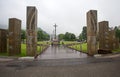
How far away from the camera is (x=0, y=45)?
1884cm

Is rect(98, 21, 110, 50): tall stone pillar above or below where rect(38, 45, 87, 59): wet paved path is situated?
above

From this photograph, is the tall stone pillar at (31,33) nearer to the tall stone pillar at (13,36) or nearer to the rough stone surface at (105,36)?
the tall stone pillar at (13,36)

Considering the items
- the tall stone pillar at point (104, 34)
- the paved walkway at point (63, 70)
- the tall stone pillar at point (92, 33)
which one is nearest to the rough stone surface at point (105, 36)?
the tall stone pillar at point (104, 34)

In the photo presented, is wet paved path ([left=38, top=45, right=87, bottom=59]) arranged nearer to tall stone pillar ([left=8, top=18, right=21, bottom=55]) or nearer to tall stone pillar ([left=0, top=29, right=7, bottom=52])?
tall stone pillar ([left=8, top=18, right=21, bottom=55])

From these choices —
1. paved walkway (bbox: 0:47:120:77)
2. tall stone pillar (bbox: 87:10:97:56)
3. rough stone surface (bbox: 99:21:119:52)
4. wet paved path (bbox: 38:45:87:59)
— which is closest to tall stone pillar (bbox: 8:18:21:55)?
wet paved path (bbox: 38:45:87:59)

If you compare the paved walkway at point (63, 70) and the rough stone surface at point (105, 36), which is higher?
the rough stone surface at point (105, 36)

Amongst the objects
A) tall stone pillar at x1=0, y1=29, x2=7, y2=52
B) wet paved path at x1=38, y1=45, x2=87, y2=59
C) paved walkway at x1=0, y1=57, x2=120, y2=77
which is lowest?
paved walkway at x1=0, y1=57, x2=120, y2=77

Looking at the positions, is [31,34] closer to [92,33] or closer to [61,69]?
[92,33]

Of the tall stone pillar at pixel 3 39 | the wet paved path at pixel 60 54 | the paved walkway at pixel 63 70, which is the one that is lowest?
the paved walkway at pixel 63 70

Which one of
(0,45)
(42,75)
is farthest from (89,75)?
(0,45)

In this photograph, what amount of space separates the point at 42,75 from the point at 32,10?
9.92 metres

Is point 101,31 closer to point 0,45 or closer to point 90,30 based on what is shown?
point 90,30

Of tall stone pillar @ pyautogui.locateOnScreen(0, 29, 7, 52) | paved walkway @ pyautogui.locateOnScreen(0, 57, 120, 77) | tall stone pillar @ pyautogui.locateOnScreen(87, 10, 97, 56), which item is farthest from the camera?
tall stone pillar @ pyautogui.locateOnScreen(0, 29, 7, 52)

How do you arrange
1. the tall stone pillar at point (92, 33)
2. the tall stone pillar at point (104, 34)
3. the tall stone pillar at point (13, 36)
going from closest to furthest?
the tall stone pillar at point (13, 36), the tall stone pillar at point (92, 33), the tall stone pillar at point (104, 34)
